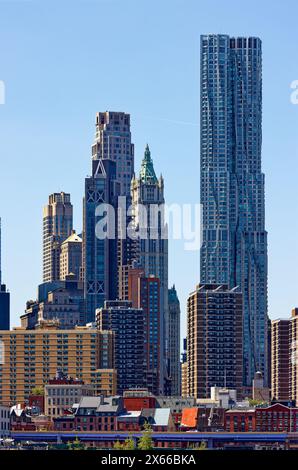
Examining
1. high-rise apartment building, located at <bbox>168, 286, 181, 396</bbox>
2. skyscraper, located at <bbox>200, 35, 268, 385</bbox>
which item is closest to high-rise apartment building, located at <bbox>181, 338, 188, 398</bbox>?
high-rise apartment building, located at <bbox>168, 286, 181, 396</bbox>

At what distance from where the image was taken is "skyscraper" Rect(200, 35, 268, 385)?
121 metres

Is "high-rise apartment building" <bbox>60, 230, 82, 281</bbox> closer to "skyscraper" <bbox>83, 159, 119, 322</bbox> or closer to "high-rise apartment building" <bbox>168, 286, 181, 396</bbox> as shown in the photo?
"skyscraper" <bbox>83, 159, 119, 322</bbox>

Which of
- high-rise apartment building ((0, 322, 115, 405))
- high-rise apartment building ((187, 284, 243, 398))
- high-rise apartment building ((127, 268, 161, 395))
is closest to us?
high-rise apartment building ((0, 322, 115, 405))

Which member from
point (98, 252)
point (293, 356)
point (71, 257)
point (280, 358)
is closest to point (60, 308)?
point (98, 252)

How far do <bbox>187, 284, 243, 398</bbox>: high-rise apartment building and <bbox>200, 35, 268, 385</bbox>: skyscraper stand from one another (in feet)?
45.8

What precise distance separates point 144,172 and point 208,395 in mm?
26560

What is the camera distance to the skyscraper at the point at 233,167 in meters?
121

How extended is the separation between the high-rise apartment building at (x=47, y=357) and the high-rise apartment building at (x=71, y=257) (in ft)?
70.6

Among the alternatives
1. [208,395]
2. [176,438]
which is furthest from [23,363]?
[176,438]

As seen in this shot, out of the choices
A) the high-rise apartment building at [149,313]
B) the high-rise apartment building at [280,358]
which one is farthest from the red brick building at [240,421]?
the high-rise apartment building at [149,313]

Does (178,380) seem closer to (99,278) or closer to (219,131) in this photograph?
(99,278)

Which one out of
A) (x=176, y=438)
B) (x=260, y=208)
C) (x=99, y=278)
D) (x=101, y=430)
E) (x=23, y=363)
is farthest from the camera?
(x=260, y=208)

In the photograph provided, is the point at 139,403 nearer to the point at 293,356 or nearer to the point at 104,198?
the point at 293,356

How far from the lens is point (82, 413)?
6750 cm
